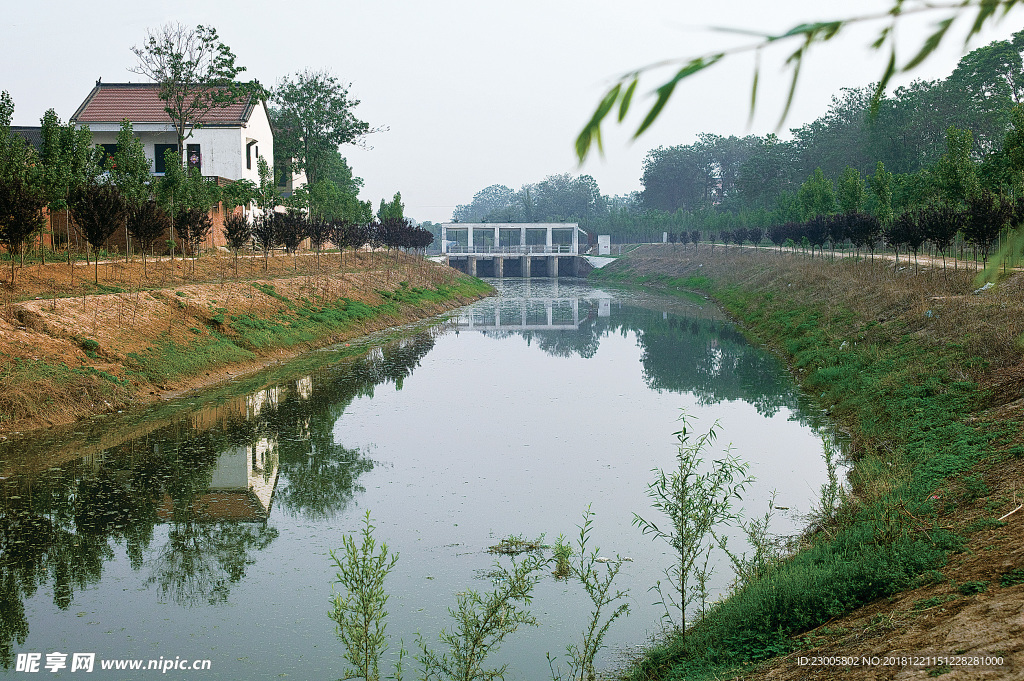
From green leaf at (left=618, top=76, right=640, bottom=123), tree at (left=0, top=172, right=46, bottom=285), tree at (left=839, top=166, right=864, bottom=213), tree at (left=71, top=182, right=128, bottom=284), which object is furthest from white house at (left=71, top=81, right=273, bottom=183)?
green leaf at (left=618, top=76, right=640, bottom=123)

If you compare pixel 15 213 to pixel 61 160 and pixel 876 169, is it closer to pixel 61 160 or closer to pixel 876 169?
pixel 61 160

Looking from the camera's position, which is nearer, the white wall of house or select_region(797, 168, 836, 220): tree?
the white wall of house

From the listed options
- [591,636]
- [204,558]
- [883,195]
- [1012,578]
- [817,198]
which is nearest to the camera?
[1012,578]

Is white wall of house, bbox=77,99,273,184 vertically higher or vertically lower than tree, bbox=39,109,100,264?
higher

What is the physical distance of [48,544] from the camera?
36.3 feet

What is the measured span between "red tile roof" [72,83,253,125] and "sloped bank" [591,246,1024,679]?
1268 inches

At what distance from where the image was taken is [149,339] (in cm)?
2161

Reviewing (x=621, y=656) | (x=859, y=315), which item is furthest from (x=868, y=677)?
(x=859, y=315)

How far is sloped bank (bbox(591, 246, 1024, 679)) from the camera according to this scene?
728 centimetres

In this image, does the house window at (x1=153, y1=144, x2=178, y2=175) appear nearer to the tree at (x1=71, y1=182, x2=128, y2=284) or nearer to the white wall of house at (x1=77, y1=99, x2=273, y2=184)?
the white wall of house at (x1=77, y1=99, x2=273, y2=184)

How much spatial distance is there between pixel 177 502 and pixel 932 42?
1289cm

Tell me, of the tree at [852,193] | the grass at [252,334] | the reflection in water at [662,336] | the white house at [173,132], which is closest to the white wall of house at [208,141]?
the white house at [173,132]

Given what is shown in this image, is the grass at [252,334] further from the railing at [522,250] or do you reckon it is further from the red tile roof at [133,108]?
the railing at [522,250]

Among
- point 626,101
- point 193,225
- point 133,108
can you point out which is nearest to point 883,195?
point 193,225
